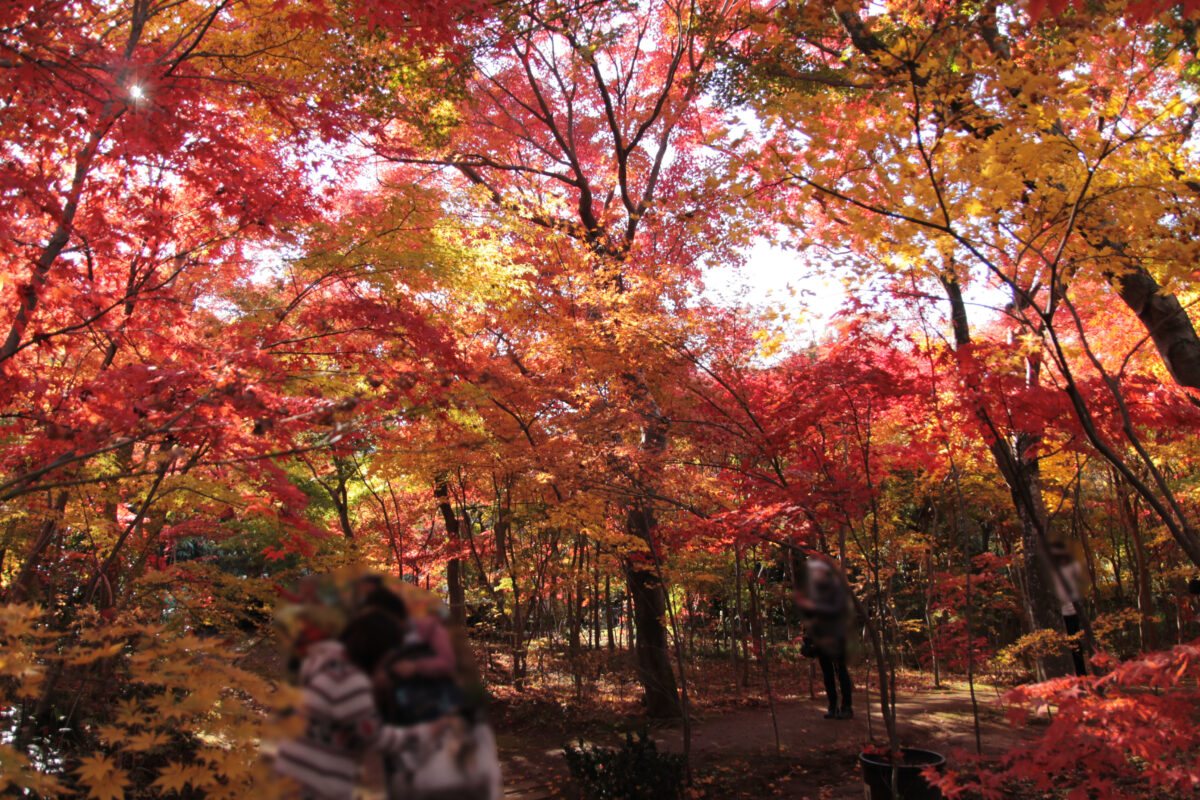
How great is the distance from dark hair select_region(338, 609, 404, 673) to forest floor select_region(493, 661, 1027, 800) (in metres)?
7.14

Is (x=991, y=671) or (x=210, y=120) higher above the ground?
(x=210, y=120)

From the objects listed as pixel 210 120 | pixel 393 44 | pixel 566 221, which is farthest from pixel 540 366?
pixel 210 120

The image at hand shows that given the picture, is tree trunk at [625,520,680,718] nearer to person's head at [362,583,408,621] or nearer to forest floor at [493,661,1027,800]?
forest floor at [493,661,1027,800]

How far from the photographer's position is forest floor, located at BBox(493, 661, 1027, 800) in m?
7.44

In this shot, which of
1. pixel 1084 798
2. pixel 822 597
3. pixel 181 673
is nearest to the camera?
pixel 822 597

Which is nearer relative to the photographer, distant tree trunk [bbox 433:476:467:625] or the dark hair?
the dark hair

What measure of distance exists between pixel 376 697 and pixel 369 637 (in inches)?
1.3

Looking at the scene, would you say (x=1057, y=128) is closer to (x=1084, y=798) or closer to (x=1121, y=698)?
(x=1121, y=698)

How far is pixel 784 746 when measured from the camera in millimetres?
8641

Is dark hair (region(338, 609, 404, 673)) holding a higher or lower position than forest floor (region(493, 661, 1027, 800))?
higher

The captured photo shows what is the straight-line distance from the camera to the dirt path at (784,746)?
24.0ft

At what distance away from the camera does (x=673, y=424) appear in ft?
24.7

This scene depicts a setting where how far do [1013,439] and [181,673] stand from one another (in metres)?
8.60

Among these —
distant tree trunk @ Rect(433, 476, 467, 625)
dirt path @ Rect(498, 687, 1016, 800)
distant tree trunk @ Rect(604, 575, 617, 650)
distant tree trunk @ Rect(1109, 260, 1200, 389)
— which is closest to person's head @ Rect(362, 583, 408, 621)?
distant tree trunk @ Rect(1109, 260, 1200, 389)
